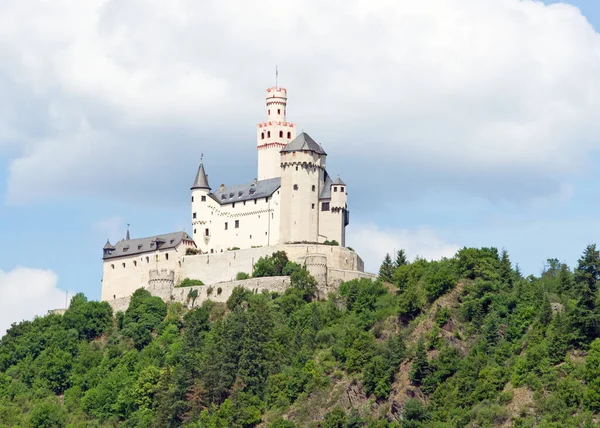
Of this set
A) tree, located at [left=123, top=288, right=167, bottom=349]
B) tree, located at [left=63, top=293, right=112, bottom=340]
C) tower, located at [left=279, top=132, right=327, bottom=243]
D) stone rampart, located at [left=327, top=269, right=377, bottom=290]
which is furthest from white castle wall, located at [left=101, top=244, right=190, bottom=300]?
stone rampart, located at [left=327, top=269, right=377, bottom=290]

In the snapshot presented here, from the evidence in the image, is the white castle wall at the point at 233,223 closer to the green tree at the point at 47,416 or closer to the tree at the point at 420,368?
the green tree at the point at 47,416

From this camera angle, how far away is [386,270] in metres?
133

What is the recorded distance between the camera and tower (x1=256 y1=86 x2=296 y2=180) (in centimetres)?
14575

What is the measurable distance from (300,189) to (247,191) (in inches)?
223

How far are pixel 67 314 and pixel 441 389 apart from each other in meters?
40.9

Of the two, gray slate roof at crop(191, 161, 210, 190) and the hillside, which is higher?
gray slate roof at crop(191, 161, 210, 190)

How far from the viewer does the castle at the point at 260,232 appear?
13725 centimetres

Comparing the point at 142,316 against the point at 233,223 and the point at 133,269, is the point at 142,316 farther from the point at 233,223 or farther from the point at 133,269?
the point at 233,223

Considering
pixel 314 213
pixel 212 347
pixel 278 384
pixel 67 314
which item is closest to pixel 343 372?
pixel 278 384

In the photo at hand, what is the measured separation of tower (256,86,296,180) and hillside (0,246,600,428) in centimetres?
1412

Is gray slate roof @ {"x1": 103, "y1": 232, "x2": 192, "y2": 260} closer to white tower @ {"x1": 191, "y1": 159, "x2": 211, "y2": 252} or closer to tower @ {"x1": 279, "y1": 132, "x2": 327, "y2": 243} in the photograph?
A: white tower @ {"x1": 191, "y1": 159, "x2": 211, "y2": 252}

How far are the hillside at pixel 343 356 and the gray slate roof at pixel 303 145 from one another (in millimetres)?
11740

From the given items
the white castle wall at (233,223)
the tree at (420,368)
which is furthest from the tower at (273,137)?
the tree at (420,368)

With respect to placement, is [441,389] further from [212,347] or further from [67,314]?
[67,314]
